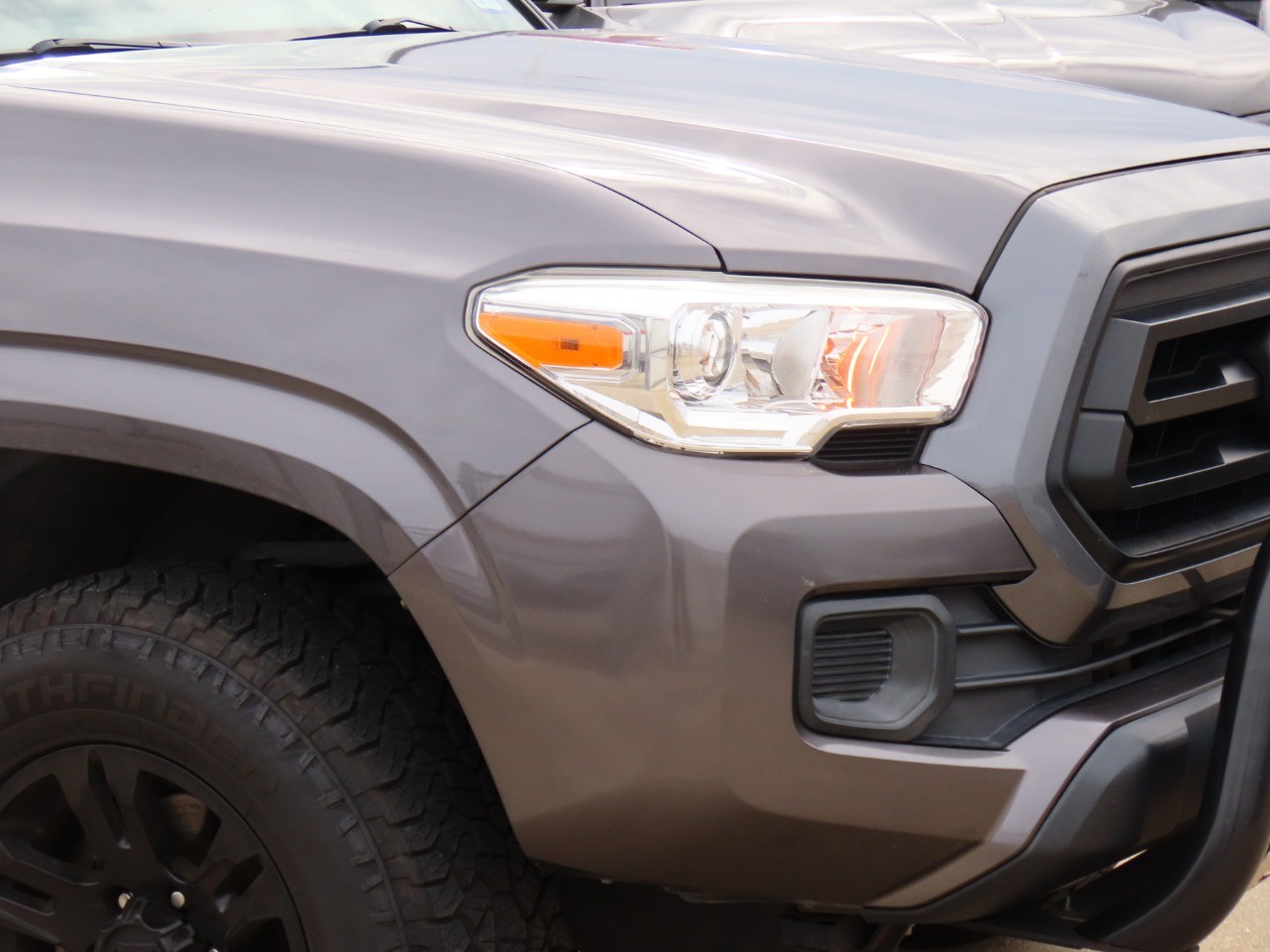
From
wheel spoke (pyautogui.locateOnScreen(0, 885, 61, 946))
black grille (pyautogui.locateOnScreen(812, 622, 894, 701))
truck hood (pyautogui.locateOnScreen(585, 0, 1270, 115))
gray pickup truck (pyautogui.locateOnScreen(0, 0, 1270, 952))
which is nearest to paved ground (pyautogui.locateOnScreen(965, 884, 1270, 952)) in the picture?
gray pickup truck (pyautogui.locateOnScreen(0, 0, 1270, 952))

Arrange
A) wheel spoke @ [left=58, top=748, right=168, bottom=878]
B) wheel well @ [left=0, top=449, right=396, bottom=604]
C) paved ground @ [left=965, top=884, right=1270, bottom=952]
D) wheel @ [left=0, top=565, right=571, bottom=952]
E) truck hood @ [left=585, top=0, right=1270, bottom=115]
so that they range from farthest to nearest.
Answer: truck hood @ [left=585, top=0, right=1270, bottom=115]
paved ground @ [left=965, top=884, right=1270, bottom=952]
wheel well @ [left=0, top=449, right=396, bottom=604]
wheel spoke @ [left=58, top=748, right=168, bottom=878]
wheel @ [left=0, top=565, right=571, bottom=952]

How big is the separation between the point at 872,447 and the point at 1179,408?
1.34 feet

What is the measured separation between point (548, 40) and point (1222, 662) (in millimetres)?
1631

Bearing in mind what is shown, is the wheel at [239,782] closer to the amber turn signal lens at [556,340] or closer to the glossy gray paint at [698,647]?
the glossy gray paint at [698,647]

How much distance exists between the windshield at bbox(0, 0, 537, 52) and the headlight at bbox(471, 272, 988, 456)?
1.18 metres

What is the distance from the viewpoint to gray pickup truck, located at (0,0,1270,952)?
144cm

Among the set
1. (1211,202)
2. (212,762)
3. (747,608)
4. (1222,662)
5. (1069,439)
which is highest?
(1211,202)

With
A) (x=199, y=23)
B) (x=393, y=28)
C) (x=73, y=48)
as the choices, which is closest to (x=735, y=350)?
(x=73, y=48)

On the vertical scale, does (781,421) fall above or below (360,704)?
above

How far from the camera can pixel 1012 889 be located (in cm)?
147

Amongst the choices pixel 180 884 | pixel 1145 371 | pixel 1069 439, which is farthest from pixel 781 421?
pixel 180 884

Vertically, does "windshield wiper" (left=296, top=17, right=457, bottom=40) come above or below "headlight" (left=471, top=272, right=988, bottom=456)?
above

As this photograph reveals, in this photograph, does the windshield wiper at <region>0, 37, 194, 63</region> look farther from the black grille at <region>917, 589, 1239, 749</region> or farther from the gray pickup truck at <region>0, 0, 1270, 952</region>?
the black grille at <region>917, 589, 1239, 749</region>

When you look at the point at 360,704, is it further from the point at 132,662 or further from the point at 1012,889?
the point at 1012,889
